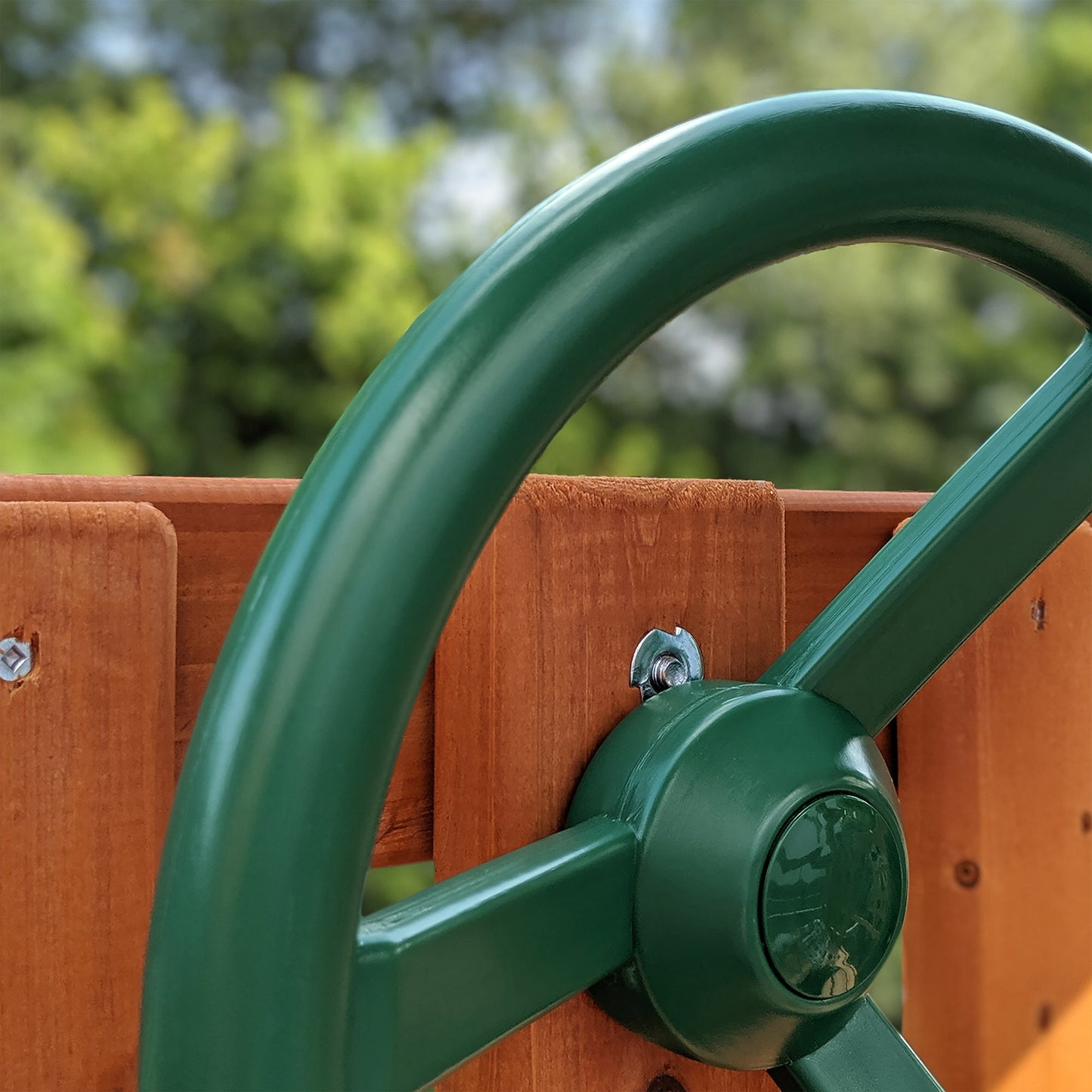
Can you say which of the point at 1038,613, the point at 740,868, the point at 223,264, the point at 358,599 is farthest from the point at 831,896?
the point at 223,264

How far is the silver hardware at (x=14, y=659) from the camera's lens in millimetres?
270

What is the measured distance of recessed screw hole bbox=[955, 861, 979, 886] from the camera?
508 millimetres

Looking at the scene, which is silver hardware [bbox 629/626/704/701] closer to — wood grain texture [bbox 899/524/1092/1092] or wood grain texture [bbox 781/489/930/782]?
wood grain texture [bbox 781/489/930/782]

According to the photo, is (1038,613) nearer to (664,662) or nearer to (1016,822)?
(1016,822)

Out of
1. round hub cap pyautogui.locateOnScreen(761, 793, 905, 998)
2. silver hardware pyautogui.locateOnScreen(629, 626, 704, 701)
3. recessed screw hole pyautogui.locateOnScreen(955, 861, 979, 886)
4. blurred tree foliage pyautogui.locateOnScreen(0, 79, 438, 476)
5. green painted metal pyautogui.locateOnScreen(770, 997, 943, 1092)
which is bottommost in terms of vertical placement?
recessed screw hole pyautogui.locateOnScreen(955, 861, 979, 886)

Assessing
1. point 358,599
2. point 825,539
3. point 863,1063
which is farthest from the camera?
point 825,539

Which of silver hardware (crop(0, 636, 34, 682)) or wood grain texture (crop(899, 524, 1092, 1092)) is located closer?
silver hardware (crop(0, 636, 34, 682))

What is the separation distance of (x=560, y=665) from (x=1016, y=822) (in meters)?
0.32

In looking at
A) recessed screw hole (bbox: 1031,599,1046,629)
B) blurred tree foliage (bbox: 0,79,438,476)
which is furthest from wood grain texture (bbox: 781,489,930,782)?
blurred tree foliage (bbox: 0,79,438,476)

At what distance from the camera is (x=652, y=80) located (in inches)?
219

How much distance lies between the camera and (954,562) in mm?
266

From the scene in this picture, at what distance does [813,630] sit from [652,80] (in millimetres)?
5740

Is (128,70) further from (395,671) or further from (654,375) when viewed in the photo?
(395,671)

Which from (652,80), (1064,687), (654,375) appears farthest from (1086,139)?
(1064,687)
